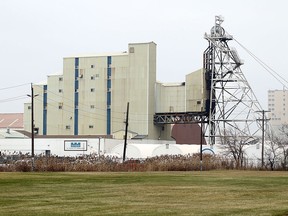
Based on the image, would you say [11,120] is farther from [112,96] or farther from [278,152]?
[278,152]

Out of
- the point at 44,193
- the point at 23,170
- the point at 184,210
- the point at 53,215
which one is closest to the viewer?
the point at 53,215

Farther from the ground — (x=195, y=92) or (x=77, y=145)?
(x=195, y=92)

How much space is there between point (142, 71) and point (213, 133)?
1558 cm

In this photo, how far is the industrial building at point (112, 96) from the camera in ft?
330

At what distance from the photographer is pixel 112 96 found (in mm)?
103938

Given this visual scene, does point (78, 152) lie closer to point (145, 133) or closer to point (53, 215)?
point (145, 133)

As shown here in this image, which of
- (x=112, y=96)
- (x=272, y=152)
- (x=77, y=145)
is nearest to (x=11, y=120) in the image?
(x=112, y=96)

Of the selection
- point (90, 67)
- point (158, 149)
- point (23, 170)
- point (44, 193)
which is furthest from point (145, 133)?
point (44, 193)

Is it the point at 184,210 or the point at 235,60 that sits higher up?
the point at 235,60

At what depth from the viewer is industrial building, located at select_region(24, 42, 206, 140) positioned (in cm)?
10050

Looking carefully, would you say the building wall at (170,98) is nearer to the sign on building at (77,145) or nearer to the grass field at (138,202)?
the sign on building at (77,145)

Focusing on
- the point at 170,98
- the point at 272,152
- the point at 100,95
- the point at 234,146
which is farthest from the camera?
the point at 100,95

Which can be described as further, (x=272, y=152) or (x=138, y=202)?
(x=272, y=152)

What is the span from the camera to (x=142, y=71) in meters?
100
